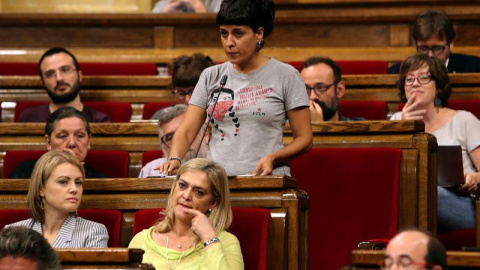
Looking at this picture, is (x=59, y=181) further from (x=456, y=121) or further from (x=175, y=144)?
(x=456, y=121)

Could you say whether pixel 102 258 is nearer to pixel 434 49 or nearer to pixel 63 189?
pixel 63 189

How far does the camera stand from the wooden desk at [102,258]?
819 mm

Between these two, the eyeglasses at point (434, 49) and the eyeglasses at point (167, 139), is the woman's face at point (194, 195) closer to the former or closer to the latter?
the eyeglasses at point (167, 139)

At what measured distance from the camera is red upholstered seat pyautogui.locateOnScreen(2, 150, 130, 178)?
1366 mm

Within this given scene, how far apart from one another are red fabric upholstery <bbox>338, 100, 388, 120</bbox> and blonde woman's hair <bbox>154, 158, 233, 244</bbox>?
567 millimetres

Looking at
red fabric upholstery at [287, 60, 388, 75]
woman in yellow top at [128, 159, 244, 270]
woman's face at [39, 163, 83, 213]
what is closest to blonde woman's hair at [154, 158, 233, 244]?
woman in yellow top at [128, 159, 244, 270]

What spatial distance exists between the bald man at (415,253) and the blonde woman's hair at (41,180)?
487mm

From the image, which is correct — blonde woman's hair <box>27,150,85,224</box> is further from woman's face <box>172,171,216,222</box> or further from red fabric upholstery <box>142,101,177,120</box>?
red fabric upholstery <box>142,101,177,120</box>

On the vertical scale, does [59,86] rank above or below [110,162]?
above

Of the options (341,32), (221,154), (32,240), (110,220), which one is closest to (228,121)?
(221,154)

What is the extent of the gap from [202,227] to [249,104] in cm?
17

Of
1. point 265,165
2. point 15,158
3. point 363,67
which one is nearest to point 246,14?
point 265,165

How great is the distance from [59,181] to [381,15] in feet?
3.53

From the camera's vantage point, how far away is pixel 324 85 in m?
1.42
